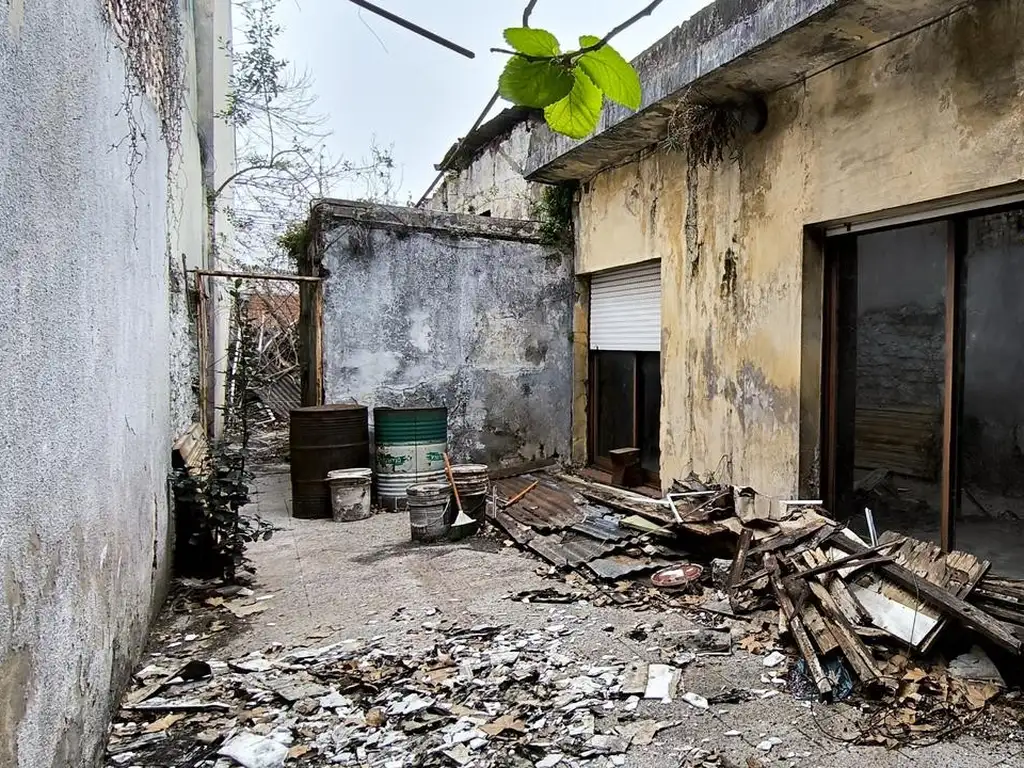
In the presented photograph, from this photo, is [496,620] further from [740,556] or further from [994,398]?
[994,398]

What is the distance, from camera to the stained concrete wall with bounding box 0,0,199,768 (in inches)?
61.2

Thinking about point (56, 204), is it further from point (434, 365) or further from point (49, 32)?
point (434, 365)

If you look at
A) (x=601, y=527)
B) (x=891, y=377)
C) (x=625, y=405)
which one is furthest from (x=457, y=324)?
(x=891, y=377)

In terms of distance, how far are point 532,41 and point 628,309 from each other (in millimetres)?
6583

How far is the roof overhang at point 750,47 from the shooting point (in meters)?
4.04

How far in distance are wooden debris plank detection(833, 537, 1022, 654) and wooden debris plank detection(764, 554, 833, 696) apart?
526mm

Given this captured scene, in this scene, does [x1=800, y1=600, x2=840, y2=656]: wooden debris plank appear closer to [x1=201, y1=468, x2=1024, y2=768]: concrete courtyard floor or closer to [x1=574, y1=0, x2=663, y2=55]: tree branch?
[x1=201, y1=468, x2=1024, y2=768]: concrete courtyard floor

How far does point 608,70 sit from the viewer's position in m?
1.19

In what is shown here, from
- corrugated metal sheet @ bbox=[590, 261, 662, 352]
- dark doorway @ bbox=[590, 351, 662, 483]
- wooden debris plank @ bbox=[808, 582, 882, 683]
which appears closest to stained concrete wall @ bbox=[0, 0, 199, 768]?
wooden debris plank @ bbox=[808, 582, 882, 683]

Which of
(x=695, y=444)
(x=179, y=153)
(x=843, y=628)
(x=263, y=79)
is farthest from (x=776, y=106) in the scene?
(x=263, y=79)

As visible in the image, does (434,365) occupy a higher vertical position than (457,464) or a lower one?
higher

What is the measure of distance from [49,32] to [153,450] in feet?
8.31

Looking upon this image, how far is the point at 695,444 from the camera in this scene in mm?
6297

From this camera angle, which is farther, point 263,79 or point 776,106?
point 263,79
